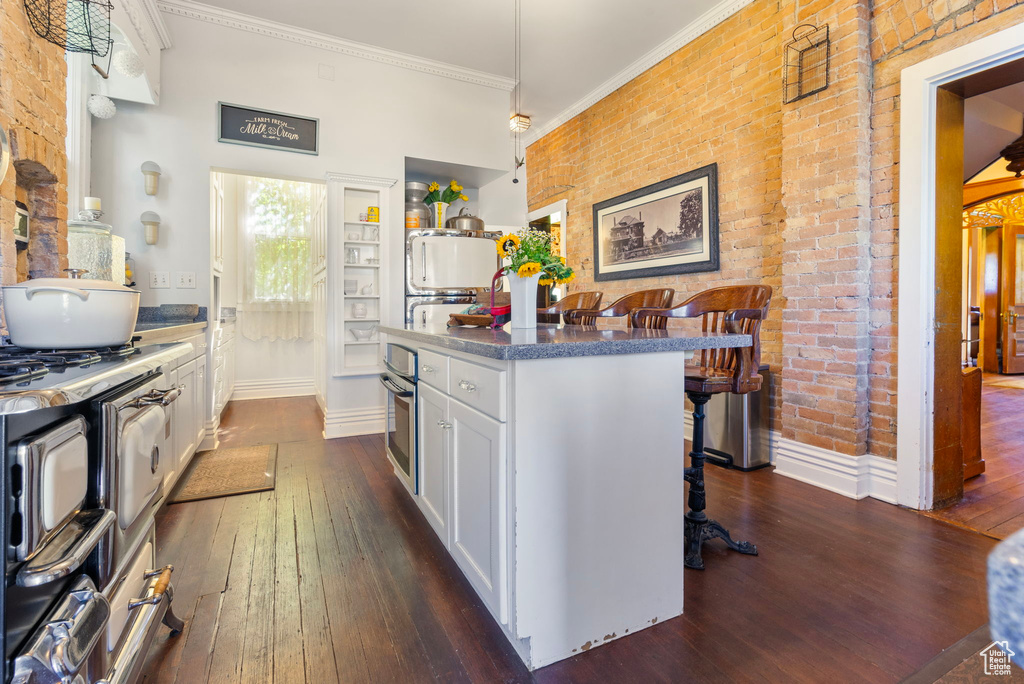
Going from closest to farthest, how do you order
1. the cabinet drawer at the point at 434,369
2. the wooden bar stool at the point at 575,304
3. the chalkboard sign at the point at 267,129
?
the cabinet drawer at the point at 434,369, the wooden bar stool at the point at 575,304, the chalkboard sign at the point at 267,129

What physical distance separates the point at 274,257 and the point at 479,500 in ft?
17.9

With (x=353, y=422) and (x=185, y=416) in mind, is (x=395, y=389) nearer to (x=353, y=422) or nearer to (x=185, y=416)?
(x=185, y=416)

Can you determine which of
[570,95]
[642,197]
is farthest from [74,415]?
[570,95]

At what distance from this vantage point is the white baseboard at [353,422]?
4039 millimetres

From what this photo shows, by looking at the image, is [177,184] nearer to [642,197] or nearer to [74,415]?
[74,415]

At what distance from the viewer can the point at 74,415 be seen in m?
0.88

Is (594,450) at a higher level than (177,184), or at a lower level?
lower

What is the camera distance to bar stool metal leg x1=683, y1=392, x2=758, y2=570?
1.93 metres

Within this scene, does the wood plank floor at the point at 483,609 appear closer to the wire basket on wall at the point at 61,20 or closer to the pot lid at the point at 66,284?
the pot lid at the point at 66,284

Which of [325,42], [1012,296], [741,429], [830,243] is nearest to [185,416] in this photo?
[325,42]

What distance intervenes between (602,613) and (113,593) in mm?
1234

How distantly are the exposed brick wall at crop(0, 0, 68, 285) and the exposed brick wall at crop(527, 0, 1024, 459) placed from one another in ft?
11.6

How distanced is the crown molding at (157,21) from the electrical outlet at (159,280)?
5.28 feet

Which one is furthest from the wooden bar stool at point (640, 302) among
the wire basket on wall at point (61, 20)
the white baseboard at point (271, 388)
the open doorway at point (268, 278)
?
the white baseboard at point (271, 388)
